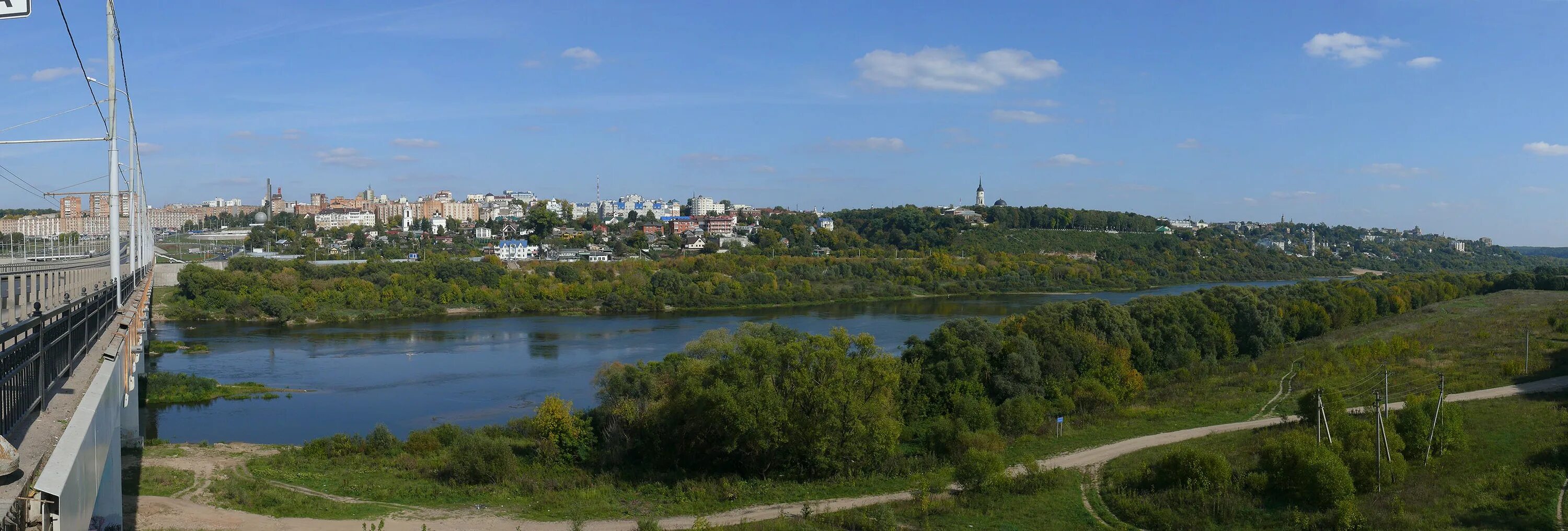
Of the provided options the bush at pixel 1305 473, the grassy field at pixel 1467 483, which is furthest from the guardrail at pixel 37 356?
the bush at pixel 1305 473

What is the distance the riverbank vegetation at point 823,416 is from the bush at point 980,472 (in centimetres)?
3

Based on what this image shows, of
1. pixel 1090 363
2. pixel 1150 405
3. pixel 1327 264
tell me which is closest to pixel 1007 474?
pixel 1150 405

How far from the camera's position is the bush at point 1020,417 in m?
10.4

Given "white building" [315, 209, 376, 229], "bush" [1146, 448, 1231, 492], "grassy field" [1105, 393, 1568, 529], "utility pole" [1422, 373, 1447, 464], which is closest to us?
"grassy field" [1105, 393, 1568, 529]

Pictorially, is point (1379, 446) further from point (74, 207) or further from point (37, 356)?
point (74, 207)

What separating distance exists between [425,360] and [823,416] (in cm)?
1160

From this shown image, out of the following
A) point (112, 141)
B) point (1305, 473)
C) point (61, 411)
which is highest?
point (112, 141)

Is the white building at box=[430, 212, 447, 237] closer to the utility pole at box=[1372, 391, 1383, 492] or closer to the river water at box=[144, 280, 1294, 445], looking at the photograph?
the river water at box=[144, 280, 1294, 445]

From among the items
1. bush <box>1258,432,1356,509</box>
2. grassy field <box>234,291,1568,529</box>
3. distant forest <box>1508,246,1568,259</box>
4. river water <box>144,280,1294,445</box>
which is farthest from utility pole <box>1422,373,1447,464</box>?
distant forest <box>1508,246,1568,259</box>

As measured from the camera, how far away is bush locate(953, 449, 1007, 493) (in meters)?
7.82

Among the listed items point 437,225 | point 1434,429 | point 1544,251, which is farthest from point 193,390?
point 1544,251

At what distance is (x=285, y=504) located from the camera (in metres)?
7.72

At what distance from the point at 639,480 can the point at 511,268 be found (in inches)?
950

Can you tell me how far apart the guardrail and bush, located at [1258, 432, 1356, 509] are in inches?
299
